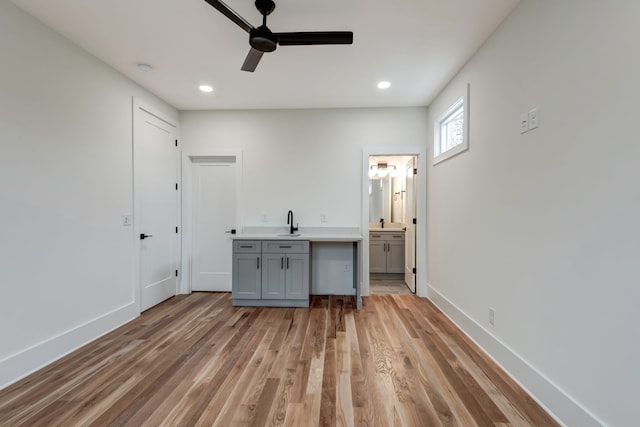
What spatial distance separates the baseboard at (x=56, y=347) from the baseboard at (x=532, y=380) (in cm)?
359

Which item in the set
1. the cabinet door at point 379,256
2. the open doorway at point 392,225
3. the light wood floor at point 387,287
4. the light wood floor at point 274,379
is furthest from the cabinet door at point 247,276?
the cabinet door at point 379,256

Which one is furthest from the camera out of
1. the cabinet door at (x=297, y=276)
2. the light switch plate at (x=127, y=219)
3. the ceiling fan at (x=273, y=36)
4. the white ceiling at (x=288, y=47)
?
the cabinet door at (x=297, y=276)

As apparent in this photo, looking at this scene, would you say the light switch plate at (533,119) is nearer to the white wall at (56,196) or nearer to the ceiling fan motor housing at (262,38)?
the ceiling fan motor housing at (262,38)

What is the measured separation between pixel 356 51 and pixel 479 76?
1.18 meters

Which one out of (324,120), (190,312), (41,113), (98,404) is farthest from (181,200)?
(98,404)

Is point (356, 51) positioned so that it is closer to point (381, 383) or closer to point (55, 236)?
point (381, 383)

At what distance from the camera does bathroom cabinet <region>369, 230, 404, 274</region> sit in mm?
5000

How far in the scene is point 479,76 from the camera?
2.50 meters

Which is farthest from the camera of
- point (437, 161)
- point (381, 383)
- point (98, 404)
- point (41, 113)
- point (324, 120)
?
point (324, 120)

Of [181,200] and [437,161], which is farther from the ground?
[437,161]

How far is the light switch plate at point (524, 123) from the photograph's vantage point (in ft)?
6.07

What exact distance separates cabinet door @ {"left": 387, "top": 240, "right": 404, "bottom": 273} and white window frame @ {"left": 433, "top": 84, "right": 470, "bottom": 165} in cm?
189

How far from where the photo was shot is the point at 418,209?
385 cm

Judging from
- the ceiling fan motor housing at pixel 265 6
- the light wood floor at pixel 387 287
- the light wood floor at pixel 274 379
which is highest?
the ceiling fan motor housing at pixel 265 6
